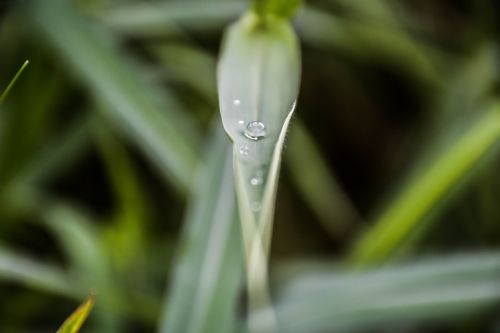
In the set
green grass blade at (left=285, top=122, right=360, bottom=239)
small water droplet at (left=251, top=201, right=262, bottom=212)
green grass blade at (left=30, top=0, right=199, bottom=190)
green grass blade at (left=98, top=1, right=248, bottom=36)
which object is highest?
small water droplet at (left=251, top=201, right=262, bottom=212)

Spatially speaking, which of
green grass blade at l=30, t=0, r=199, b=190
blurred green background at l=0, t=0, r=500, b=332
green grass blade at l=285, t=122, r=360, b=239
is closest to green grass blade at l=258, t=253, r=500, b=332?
blurred green background at l=0, t=0, r=500, b=332

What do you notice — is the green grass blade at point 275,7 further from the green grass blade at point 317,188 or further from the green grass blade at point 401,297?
the green grass blade at point 317,188

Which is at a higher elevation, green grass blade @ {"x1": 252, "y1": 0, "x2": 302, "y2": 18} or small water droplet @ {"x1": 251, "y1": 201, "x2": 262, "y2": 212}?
green grass blade @ {"x1": 252, "y1": 0, "x2": 302, "y2": 18}

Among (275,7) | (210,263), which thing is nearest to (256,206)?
(275,7)

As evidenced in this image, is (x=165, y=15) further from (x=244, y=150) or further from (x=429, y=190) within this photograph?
(x=244, y=150)

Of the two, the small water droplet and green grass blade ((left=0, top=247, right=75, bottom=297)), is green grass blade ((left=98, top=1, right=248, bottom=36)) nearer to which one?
green grass blade ((left=0, top=247, right=75, bottom=297))

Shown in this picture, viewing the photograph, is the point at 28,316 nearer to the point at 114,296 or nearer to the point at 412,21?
the point at 114,296

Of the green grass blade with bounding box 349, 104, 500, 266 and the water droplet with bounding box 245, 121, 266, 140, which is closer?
the water droplet with bounding box 245, 121, 266, 140

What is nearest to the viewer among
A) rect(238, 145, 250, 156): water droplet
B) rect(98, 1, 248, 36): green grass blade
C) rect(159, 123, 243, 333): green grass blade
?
rect(238, 145, 250, 156): water droplet

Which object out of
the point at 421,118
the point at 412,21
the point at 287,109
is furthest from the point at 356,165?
the point at 287,109
